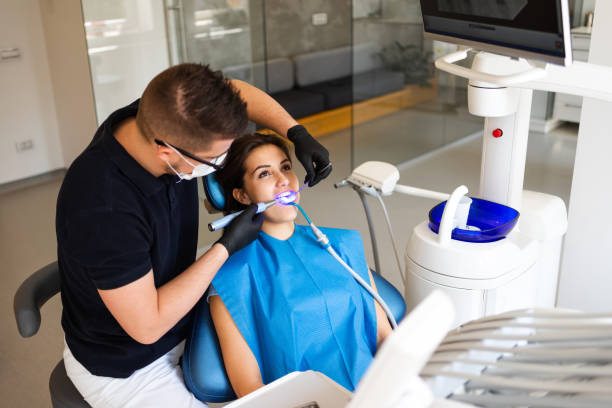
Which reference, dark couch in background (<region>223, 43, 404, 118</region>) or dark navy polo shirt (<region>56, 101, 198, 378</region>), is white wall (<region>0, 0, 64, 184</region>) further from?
dark navy polo shirt (<region>56, 101, 198, 378</region>)

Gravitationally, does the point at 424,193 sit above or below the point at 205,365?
above

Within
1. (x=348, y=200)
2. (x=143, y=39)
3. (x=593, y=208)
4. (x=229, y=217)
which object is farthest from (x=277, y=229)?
(x=348, y=200)

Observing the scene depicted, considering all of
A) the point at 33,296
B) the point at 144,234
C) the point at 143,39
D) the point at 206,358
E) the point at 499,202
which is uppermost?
the point at 143,39

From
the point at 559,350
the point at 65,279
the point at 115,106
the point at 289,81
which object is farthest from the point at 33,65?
the point at 559,350

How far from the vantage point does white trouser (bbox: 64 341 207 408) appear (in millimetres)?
1514

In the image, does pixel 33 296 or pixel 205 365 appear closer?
pixel 205 365

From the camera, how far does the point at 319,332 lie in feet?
5.39

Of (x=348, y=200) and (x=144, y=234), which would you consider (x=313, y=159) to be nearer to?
(x=144, y=234)

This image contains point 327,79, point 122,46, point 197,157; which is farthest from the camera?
point 327,79

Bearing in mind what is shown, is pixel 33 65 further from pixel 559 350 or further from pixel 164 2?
pixel 559 350

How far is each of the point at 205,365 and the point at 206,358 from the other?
20mm

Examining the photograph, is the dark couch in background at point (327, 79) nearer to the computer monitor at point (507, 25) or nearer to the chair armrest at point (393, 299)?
the chair armrest at point (393, 299)

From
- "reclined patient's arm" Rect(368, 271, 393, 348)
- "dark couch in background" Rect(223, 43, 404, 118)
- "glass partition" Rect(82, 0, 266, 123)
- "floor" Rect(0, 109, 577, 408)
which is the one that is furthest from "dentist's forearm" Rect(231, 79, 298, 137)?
"dark couch in background" Rect(223, 43, 404, 118)

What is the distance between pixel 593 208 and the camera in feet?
6.87
